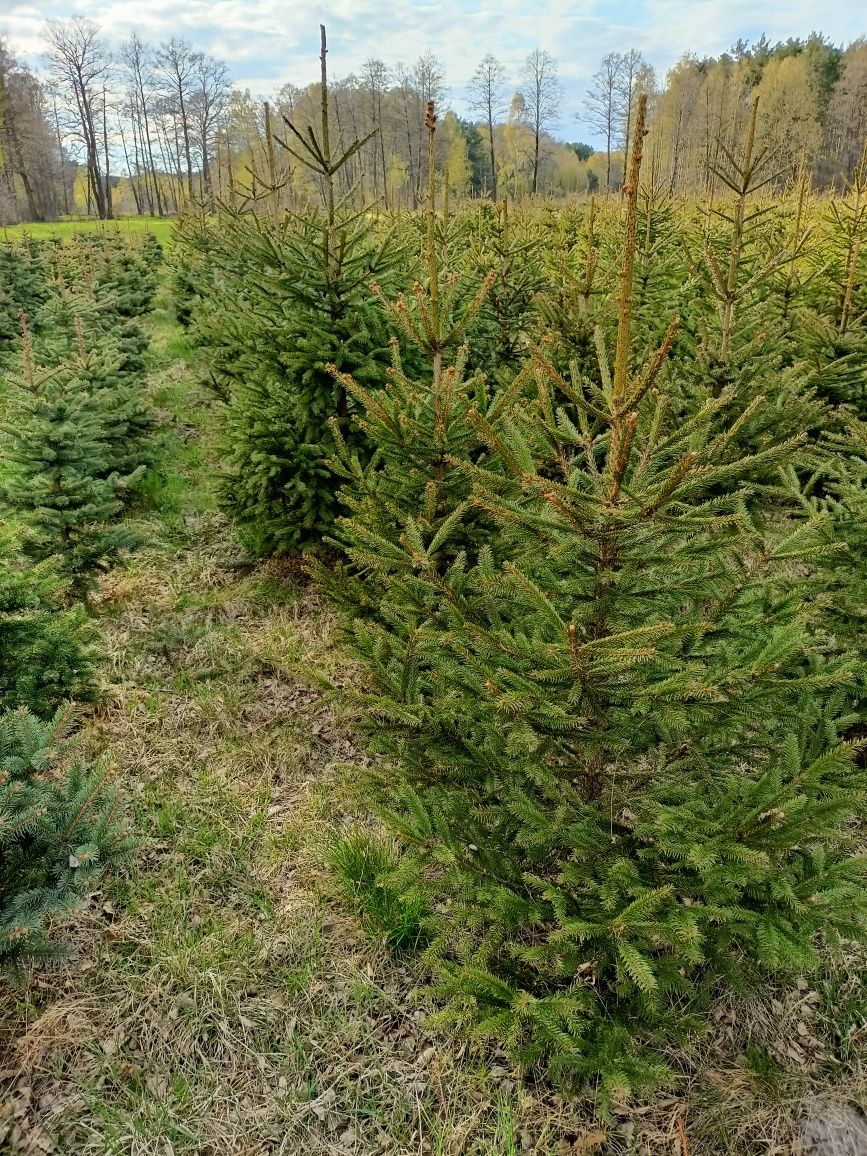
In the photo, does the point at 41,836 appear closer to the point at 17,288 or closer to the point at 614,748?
the point at 614,748

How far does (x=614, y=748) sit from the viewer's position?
7.52ft

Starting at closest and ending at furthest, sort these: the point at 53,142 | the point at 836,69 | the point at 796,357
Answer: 1. the point at 796,357
2. the point at 836,69
3. the point at 53,142

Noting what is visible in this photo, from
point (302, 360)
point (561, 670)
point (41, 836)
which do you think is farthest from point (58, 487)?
point (561, 670)

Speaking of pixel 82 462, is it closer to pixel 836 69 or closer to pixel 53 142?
pixel 836 69

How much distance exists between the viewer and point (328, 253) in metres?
4.54

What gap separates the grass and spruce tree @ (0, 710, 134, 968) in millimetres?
500

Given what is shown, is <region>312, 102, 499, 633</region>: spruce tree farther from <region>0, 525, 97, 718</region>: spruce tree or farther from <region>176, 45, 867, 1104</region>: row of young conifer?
<region>0, 525, 97, 718</region>: spruce tree

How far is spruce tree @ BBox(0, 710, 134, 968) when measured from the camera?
2.26 m

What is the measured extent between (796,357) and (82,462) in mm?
6569

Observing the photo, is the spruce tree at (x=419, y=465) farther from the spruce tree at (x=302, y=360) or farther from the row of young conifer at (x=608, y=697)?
the spruce tree at (x=302, y=360)

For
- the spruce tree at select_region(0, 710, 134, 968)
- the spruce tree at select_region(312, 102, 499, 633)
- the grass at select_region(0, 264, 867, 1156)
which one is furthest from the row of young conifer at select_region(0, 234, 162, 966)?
the spruce tree at select_region(312, 102, 499, 633)

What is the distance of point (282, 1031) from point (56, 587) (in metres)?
2.93

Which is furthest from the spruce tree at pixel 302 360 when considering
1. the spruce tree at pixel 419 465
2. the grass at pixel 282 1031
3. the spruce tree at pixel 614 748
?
the spruce tree at pixel 614 748

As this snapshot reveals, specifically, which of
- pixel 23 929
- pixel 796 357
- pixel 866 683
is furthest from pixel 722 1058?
pixel 796 357
